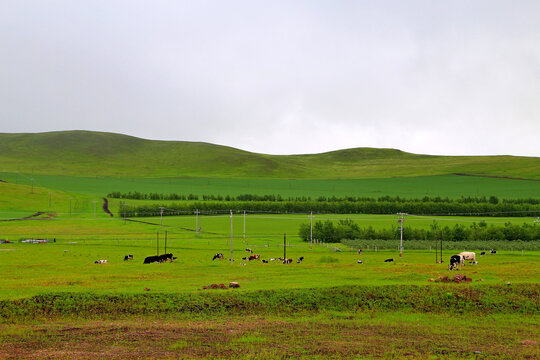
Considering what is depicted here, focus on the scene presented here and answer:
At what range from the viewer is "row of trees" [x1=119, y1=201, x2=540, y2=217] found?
5719 inches

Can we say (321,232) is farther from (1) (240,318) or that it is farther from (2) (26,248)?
(1) (240,318)

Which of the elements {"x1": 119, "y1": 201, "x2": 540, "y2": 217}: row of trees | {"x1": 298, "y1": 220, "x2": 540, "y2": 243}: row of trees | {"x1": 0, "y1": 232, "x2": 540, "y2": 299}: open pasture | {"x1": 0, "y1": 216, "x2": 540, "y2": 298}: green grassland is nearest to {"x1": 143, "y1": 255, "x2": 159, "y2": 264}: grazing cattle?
{"x1": 0, "y1": 216, "x2": 540, "y2": 298}: green grassland

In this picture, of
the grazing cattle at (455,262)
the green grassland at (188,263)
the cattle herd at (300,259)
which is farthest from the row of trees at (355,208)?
the grazing cattle at (455,262)

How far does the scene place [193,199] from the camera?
7441 inches

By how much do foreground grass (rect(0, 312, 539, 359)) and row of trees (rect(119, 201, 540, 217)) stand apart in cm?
11868

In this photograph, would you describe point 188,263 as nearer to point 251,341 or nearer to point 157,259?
point 157,259

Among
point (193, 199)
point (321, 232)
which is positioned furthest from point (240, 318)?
point (193, 199)

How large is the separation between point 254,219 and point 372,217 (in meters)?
34.2

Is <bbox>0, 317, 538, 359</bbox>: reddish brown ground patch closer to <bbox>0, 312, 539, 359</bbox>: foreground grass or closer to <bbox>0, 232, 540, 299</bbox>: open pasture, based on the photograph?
<bbox>0, 312, 539, 359</bbox>: foreground grass

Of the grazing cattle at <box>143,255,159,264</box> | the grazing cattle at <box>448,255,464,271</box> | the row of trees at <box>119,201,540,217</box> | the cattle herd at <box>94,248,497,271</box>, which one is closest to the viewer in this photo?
the grazing cattle at <box>448,255,464,271</box>

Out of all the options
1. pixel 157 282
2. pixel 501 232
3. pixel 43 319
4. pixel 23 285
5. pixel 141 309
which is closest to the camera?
pixel 43 319

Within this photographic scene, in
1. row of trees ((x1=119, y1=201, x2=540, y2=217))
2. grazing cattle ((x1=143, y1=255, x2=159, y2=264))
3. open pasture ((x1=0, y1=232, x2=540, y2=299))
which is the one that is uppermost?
row of trees ((x1=119, y1=201, x2=540, y2=217))

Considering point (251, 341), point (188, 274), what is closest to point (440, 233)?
point (188, 274)

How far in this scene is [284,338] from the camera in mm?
23922
